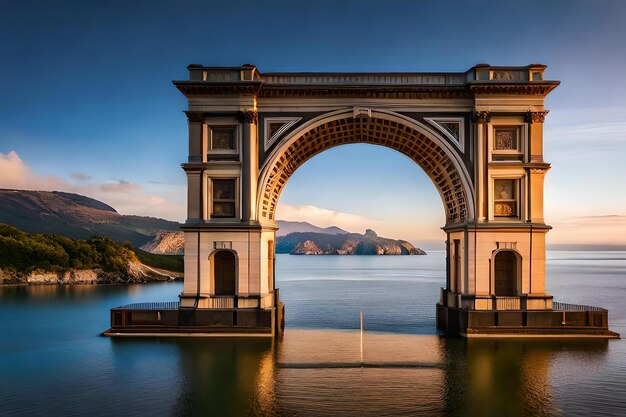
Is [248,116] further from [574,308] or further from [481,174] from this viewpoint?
[574,308]

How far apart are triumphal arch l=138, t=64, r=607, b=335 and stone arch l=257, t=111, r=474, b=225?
14 centimetres

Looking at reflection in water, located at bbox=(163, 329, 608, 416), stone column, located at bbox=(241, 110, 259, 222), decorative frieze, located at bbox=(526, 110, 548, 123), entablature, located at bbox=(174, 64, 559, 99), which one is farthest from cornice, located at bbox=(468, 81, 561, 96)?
reflection in water, located at bbox=(163, 329, 608, 416)

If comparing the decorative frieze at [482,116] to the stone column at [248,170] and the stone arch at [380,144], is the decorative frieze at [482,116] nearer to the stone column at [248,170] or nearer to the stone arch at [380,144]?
the stone arch at [380,144]

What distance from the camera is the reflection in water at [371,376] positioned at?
18.7 metres

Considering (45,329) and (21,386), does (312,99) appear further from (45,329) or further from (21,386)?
(45,329)

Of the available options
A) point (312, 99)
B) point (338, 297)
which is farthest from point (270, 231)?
point (338, 297)

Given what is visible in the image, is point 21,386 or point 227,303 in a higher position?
point 227,303

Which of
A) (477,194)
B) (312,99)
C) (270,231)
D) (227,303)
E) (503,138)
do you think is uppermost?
(312,99)

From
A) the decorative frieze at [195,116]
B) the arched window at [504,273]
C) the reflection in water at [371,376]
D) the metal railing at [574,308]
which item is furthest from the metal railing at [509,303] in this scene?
the decorative frieze at [195,116]

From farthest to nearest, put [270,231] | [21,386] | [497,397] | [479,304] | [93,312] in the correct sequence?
1. [93,312]
2. [270,231]
3. [479,304]
4. [21,386]
5. [497,397]

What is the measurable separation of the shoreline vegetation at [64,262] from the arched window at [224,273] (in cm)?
5950

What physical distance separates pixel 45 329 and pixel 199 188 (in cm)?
1775

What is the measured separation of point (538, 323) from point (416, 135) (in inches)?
587

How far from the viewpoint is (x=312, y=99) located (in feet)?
108
